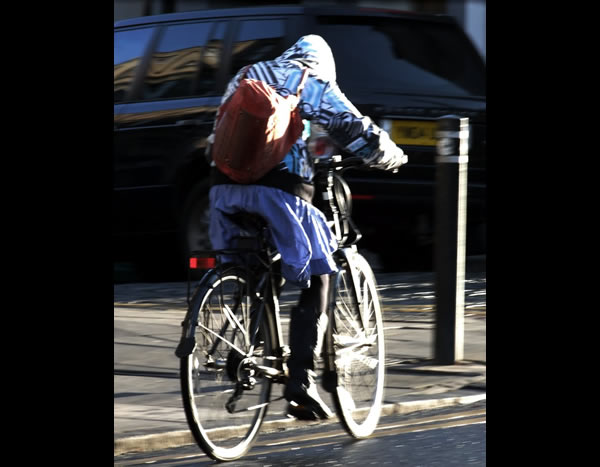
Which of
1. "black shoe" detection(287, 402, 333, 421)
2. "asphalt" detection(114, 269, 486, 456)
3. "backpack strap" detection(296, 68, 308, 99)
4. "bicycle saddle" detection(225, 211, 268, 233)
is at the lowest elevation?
"asphalt" detection(114, 269, 486, 456)

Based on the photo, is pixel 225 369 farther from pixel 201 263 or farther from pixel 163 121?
pixel 163 121

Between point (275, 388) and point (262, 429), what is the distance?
25.4 inches

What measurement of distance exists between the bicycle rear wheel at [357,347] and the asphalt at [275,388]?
0.79 ft

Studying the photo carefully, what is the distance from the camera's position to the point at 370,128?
15.9 ft

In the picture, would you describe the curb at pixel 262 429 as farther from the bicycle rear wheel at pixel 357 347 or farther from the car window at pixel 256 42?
the car window at pixel 256 42

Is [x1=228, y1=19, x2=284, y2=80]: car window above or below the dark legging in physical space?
above

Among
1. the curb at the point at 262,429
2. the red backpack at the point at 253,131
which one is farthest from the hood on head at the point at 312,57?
the curb at the point at 262,429

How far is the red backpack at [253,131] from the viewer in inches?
175

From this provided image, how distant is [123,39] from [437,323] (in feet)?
10.0

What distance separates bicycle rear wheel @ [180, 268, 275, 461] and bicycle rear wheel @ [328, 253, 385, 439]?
1.15 feet

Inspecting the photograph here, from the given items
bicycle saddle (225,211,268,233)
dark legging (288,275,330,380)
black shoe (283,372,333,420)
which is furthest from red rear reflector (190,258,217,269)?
black shoe (283,372,333,420)

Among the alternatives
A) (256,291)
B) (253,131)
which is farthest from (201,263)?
(253,131)

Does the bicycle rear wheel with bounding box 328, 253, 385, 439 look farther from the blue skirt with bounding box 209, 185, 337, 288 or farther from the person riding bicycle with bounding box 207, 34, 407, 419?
the blue skirt with bounding box 209, 185, 337, 288

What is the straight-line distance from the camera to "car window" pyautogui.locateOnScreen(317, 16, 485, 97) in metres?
8.10
